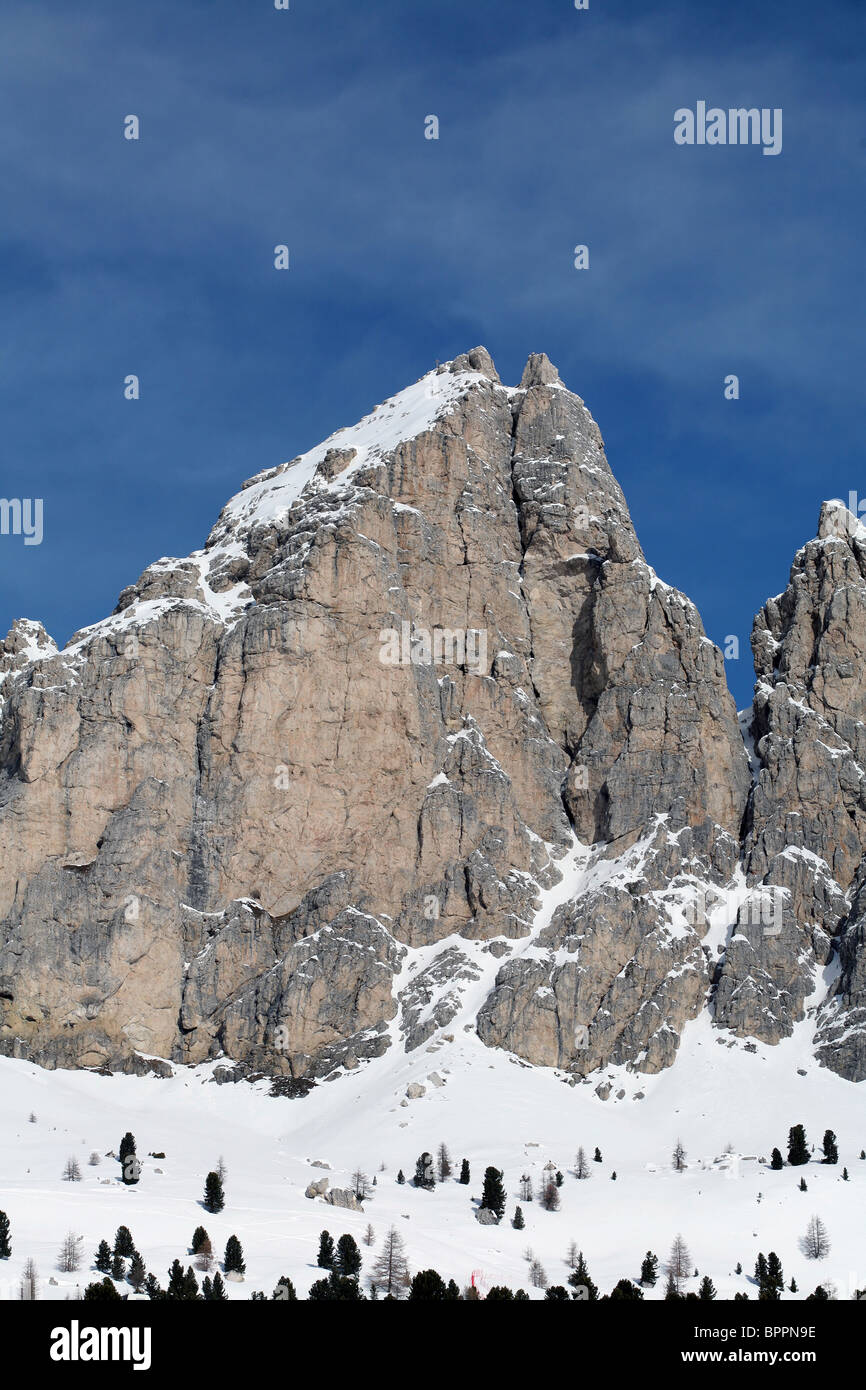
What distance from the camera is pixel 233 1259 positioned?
91750 millimetres

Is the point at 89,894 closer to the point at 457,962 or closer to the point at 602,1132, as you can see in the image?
the point at 457,962

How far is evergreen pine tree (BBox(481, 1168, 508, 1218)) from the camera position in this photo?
370 ft

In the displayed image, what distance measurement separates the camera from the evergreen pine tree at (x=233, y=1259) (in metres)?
91.5

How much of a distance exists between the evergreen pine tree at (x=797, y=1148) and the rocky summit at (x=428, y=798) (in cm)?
1907

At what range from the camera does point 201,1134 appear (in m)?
135

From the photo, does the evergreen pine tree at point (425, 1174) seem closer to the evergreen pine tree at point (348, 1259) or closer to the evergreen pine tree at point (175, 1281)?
the evergreen pine tree at point (348, 1259)

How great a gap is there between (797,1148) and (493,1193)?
2592cm

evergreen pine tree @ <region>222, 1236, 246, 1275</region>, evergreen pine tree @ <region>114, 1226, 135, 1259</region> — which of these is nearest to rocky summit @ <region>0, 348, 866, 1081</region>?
evergreen pine tree @ <region>114, 1226, 135, 1259</region>

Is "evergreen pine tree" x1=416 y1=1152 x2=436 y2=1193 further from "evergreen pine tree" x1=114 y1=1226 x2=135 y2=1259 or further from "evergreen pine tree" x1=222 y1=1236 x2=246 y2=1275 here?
"evergreen pine tree" x1=114 y1=1226 x2=135 y2=1259

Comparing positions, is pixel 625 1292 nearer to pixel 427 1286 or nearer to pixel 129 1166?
pixel 427 1286

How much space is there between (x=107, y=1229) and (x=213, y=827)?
217ft

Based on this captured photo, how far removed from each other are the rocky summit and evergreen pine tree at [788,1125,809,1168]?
1907cm

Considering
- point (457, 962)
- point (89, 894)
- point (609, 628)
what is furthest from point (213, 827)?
point (609, 628)

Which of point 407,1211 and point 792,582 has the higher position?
point 792,582
